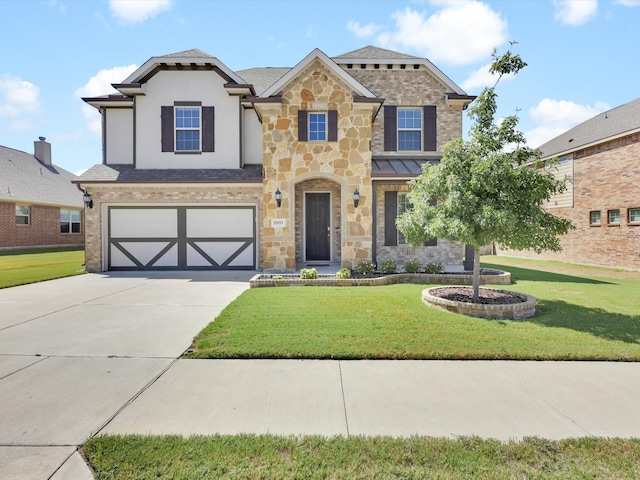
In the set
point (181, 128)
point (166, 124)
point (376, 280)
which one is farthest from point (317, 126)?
point (166, 124)

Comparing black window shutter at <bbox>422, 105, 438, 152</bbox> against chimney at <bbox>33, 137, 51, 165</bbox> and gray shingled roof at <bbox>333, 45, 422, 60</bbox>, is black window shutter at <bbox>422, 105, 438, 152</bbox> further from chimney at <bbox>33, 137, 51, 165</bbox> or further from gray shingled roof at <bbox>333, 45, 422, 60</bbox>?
chimney at <bbox>33, 137, 51, 165</bbox>

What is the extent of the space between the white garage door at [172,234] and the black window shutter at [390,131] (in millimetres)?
6217

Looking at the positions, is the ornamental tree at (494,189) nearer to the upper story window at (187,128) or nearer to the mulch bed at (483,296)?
the mulch bed at (483,296)

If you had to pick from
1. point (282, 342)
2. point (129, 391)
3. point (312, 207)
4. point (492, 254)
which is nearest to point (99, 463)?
point (129, 391)

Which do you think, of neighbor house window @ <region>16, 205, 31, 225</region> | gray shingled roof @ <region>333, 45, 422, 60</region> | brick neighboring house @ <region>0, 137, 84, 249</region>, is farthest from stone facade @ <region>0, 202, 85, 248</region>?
gray shingled roof @ <region>333, 45, 422, 60</region>

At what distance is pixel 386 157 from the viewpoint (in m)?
13.9

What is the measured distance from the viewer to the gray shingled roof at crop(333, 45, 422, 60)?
46.6 feet

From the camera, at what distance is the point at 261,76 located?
53.3ft

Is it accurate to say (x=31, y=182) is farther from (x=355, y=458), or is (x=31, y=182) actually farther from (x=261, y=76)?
(x=355, y=458)

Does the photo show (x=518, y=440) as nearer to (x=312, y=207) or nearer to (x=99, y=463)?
(x=99, y=463)

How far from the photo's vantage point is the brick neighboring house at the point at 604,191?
553 inches

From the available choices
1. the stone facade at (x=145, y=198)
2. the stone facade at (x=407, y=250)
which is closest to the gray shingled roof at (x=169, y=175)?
the stone facade at (x=145, y=198)

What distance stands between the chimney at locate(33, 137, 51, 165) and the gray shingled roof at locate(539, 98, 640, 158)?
35.7 meters

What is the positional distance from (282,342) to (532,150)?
6.33 metres
